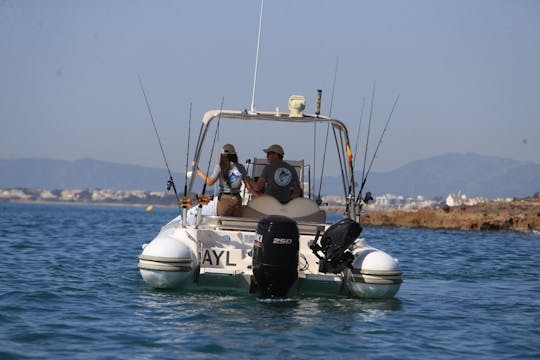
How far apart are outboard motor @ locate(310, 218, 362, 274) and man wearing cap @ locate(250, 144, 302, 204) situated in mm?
1259

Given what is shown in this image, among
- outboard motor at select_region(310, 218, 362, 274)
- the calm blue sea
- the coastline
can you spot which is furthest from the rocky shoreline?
outboard motor at select_region(310, 218, 362, 274)

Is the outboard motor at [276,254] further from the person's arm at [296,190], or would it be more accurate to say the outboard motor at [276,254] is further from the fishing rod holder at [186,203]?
the person's arm at [296,190]

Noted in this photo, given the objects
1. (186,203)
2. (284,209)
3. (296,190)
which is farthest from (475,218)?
(186,203)

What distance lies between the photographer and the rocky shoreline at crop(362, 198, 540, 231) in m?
42.0

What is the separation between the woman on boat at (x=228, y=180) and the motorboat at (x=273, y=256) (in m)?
0.21

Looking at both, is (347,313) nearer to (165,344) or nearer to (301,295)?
(301,295)

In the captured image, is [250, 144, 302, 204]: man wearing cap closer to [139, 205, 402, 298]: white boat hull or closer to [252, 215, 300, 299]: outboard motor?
[139, 205, 402, 298]: white boat hull

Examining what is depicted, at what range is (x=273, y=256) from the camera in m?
9.80

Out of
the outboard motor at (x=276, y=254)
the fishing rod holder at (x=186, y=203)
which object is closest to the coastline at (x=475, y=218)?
the fishing rod holder at (x=186, y=203)

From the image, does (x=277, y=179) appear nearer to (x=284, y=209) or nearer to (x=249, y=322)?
(x=284, y=209)

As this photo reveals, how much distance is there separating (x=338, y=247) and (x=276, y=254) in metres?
0.96

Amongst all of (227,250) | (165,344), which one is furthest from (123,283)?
(165,344)

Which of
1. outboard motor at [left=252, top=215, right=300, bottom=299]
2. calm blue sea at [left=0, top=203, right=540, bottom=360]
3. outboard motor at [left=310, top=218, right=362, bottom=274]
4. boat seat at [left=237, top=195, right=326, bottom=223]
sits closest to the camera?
calm blue sea at [left=0, top=203, right=540, bottom=360]

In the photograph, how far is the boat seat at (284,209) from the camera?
38.0ft
